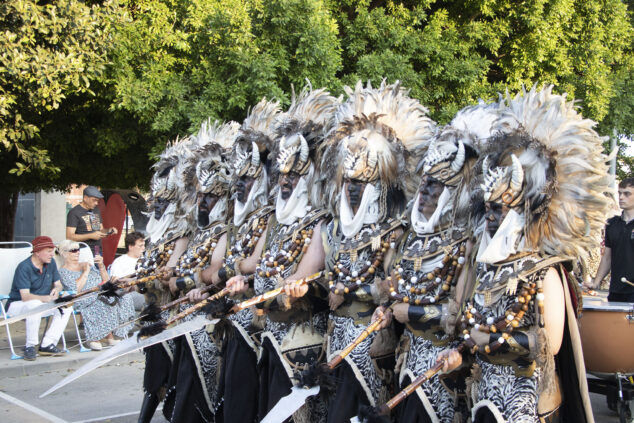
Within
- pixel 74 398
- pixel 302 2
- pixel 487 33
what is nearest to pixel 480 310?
pixel 74 398

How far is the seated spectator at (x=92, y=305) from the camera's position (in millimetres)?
8852

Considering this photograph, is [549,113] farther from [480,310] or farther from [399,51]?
[399,51]

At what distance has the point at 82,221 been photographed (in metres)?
9.62

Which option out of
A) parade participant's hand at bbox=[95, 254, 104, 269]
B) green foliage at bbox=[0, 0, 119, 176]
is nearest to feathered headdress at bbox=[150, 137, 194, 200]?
green foliage at bbox=[0, 0, 119, 176]

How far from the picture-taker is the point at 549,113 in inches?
124

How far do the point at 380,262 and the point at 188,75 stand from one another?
6.22m

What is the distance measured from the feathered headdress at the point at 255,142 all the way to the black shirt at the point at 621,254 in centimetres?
309

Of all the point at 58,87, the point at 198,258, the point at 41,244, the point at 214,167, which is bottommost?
the point at 198,258

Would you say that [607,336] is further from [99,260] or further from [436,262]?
[99,260]

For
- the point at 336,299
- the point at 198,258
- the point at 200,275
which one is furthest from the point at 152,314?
the point at 336,299

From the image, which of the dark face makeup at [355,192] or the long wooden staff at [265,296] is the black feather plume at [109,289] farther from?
the dark face makeup at [355,192]

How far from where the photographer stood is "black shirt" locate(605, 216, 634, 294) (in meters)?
5.83

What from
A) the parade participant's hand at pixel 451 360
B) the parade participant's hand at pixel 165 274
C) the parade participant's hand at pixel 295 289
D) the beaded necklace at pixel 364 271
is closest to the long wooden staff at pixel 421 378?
the parade participant's hand at pixel 451 360

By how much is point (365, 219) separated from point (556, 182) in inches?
49.1
